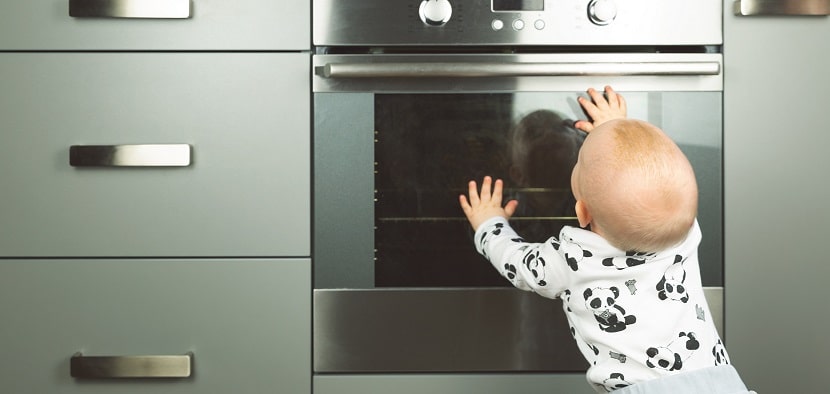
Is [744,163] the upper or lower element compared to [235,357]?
upper

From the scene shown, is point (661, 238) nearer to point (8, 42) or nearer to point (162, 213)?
point (162, 213)

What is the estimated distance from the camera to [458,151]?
125 centimetres

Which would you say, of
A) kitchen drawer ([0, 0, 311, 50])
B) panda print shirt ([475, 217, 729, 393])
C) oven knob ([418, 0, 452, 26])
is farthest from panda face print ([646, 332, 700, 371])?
kitchen drawer ([0, 0, 311, 50])

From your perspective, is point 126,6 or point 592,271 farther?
point 126,6

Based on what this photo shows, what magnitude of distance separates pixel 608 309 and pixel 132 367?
0.70 meters

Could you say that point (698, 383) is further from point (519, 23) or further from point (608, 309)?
point (519, 23)

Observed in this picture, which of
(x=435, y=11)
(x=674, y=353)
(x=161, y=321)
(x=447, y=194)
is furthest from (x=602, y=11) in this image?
(x=161, y=321)

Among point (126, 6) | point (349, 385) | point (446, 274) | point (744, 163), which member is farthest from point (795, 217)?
point (126, 6)

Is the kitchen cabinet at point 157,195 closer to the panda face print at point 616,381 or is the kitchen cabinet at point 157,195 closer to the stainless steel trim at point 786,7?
the panda face print at point 616,381

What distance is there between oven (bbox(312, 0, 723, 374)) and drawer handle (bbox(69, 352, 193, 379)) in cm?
20

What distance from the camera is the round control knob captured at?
1228mm

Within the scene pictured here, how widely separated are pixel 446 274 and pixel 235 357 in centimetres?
35

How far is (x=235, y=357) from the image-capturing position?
1.25 m

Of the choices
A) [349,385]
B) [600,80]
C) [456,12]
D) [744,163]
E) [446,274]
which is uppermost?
[456,12]
